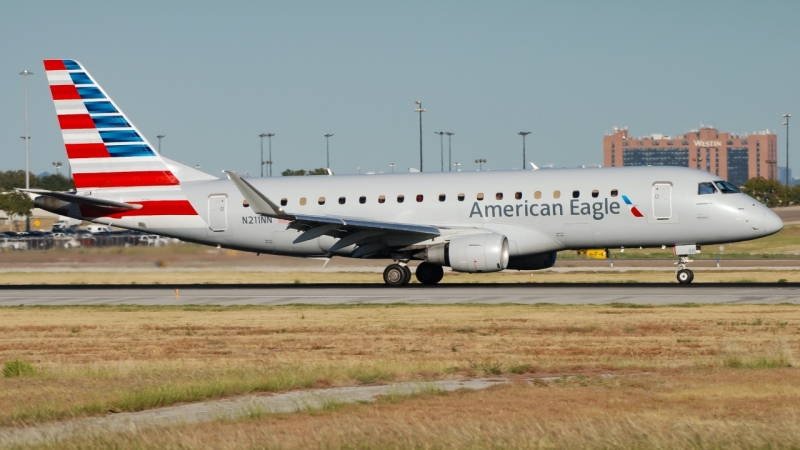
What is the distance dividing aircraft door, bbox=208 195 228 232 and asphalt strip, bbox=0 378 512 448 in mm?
25034

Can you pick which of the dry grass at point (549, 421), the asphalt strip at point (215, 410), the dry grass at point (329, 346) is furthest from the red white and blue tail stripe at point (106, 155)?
the dry grass at point (549, 421)

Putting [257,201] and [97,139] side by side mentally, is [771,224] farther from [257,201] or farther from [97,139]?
[97,139]

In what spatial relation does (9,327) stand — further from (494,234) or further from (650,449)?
(650,449)

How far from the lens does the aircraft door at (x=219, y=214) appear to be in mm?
39688

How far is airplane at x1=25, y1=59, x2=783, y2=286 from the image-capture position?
35.2m

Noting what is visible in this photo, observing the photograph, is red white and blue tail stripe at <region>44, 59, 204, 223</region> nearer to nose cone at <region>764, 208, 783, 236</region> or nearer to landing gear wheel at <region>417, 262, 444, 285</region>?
landing gear wheel at <region>417, 262, 444, 285</region>

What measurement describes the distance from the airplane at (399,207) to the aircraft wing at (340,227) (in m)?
0.05

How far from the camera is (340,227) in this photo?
3656 cm

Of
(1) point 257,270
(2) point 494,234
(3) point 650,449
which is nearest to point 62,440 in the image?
(3) point 650,449

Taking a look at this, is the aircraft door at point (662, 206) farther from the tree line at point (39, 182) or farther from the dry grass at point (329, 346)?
the tree line at point (39, 182)

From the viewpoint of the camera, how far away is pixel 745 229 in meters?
34.8

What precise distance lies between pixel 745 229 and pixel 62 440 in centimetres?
2792

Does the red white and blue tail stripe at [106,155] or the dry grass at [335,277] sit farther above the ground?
the red white and blue tail stripe at [106,155]

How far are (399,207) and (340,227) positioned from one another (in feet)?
8.51
